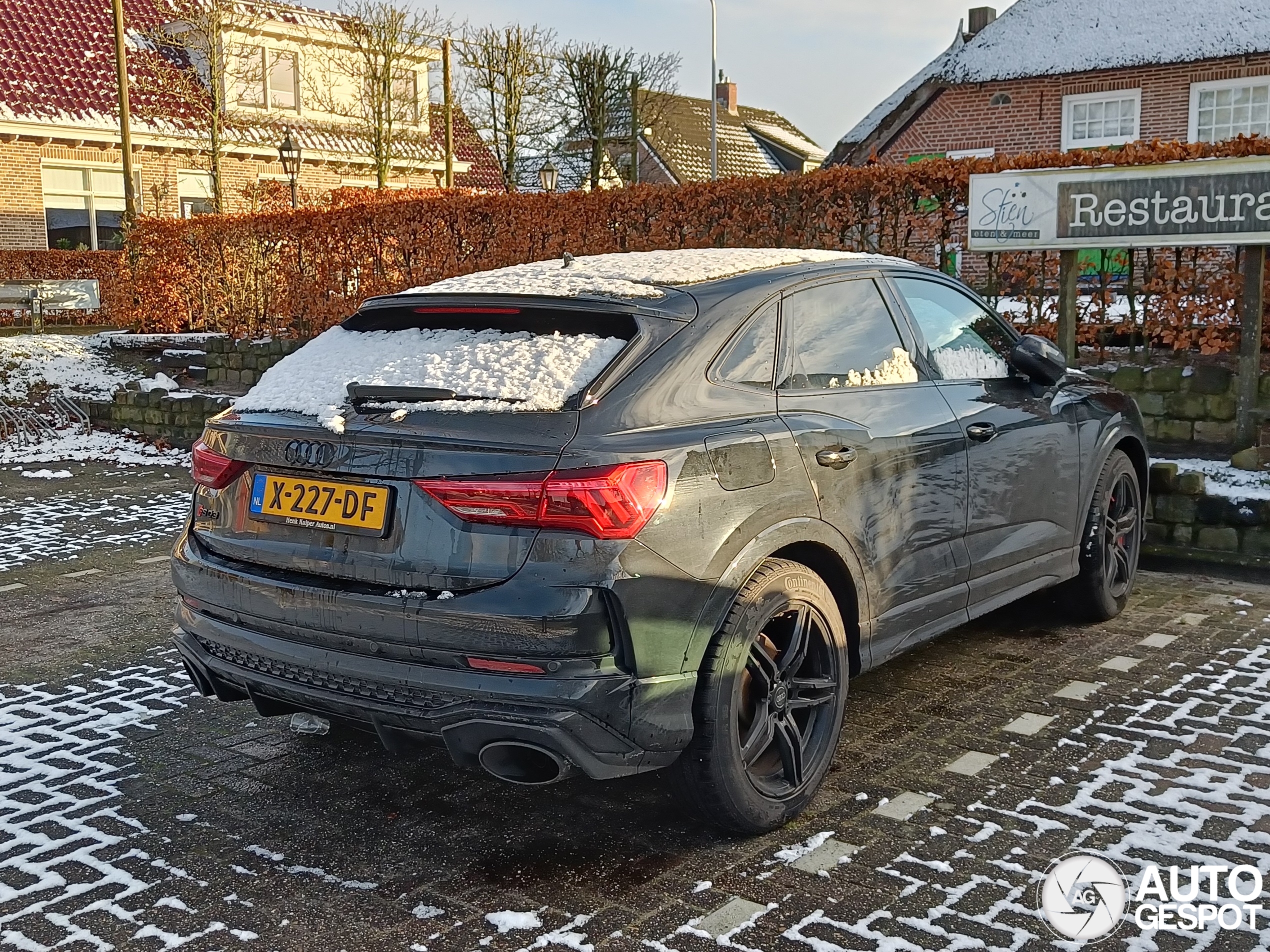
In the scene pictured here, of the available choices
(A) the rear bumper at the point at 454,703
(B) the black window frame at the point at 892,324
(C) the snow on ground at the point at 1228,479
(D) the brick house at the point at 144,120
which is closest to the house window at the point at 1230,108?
(C) the snow on ground at the point at 1228,479

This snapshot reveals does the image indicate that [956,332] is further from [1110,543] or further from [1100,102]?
[1100,102]

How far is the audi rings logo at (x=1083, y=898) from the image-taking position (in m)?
3.03

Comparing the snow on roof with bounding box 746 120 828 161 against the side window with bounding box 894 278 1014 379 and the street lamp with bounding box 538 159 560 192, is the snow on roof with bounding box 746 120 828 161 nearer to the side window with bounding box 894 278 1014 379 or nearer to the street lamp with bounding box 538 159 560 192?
the street lamp with bounding box 538 159 560 192

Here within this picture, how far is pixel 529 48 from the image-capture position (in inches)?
1294

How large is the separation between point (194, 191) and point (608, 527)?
30.0m

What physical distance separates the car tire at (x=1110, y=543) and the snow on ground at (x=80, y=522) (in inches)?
198

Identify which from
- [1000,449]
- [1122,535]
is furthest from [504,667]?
[1122,535]

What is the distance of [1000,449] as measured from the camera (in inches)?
186

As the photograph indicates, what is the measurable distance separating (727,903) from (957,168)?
273 inches

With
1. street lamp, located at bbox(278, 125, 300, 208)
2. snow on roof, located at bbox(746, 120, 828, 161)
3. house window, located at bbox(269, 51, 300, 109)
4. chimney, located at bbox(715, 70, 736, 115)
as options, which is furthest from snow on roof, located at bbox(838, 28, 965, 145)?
chimney, located at bbox(715, 70, 736, 115)

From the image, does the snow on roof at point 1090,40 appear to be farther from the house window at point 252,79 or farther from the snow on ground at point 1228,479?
the snow on ground at point 1228,479

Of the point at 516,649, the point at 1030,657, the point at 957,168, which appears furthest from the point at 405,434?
the point at 957,168

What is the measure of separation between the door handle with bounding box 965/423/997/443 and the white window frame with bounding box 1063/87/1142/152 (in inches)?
771

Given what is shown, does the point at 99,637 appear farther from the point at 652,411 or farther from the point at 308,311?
the point at 308,311
